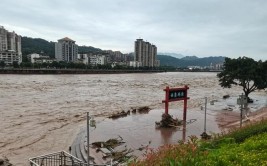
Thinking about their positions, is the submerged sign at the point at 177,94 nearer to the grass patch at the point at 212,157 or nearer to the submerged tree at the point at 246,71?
the grass patch at the point at 212,157

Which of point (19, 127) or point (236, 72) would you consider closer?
point (19, 127)

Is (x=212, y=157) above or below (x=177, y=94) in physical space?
below

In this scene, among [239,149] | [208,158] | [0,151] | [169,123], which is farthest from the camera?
[169,123]

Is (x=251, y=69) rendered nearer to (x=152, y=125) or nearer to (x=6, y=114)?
(x=152, y=125)

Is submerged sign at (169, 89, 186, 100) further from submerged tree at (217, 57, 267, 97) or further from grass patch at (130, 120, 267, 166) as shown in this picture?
submerged tree at (217, 57, 267, 97)

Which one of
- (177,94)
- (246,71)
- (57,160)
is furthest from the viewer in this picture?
(246,71)

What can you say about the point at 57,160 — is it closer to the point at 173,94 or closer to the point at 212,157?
the point at 212,157

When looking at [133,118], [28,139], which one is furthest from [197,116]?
[28,139]

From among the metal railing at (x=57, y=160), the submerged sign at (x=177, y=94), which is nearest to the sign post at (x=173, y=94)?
the submerged sign at (x=177, y=94)

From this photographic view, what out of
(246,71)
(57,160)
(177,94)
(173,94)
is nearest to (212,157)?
(57,160)

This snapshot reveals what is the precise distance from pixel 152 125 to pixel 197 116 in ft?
24.7

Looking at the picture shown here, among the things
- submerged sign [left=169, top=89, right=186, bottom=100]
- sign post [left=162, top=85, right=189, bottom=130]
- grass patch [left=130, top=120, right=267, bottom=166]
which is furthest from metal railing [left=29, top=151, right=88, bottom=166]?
submerged sign [left=169, top=89, right=186, bottom=100]

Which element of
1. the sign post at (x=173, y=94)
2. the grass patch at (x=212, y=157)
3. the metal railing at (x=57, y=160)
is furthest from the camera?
the sign post at (x=173, y=94)

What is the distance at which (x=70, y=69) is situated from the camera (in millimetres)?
134500
